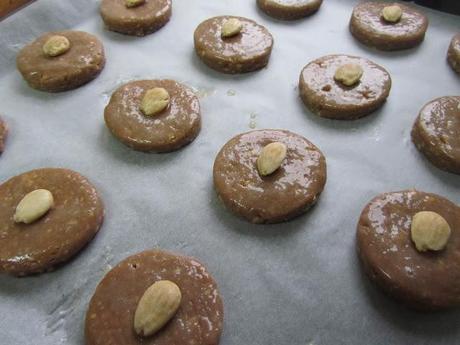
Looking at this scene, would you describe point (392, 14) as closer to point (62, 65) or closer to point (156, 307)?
point (62, 65)

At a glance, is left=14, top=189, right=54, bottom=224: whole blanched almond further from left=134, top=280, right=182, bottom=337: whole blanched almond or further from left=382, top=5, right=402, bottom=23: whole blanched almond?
left=382, top=5, right=402, bottom=23: whole blanched almond

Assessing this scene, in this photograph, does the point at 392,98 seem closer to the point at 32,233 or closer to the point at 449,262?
the point at 449,262

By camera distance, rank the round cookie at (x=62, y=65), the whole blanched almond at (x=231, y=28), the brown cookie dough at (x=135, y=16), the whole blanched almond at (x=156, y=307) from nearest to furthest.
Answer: the whole blanched almond at (x=156, y=307) < the round cookie at (x=62, y=65) < the whole blanched almond at (x=231, y=28) < the brown cookie dough at (x=135, y=16)

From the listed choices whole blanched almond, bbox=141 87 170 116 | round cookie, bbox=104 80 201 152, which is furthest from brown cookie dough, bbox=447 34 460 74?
whole blanched almond, bbox=141 87 170 116

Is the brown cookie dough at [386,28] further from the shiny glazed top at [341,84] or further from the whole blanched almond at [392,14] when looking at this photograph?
the shiny glazed top at [341,84]

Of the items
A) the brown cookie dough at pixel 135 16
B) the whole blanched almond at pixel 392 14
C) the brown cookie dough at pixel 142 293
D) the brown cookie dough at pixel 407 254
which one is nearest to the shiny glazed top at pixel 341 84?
the whole blanched almond at pixel 392 14

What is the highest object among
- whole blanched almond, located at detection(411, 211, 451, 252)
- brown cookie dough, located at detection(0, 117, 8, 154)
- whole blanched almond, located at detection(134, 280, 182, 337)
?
whole blanched almond, located at detection(411, 211, 451, 252)

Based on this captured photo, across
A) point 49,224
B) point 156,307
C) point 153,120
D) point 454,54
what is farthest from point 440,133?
point 49,224

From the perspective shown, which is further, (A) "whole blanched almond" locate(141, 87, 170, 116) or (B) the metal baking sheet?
(A) "whole blanched almond" locate(141, 87, 170, 116)
